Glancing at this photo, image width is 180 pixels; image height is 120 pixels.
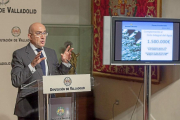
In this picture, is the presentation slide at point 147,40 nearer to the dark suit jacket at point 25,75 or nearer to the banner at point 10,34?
the dark suit jacket at point 25,75

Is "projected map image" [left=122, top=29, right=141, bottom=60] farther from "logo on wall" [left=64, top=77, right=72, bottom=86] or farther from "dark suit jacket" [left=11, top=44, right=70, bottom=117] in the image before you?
"logo on wall" [left=64, top=77, right=72, bottom=86]

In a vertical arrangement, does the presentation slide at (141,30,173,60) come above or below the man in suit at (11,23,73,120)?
above

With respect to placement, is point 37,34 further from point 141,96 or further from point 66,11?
point 66,11

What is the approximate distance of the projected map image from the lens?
303cm

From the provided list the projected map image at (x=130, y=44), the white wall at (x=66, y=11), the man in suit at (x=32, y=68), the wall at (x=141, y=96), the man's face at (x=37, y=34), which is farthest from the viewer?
the white wall at (x=66, y=11)

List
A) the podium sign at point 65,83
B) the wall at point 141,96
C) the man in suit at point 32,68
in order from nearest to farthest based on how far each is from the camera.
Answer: the podium sign at point 65,83
the man in suit at point 32,68
the wall at point 141,96

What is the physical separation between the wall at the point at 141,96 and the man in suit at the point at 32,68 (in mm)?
1603

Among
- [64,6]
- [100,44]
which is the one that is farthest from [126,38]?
[64,6]

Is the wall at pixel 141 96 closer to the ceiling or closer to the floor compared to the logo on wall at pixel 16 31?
closer to the floor

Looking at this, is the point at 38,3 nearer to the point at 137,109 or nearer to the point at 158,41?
the point at 158,41

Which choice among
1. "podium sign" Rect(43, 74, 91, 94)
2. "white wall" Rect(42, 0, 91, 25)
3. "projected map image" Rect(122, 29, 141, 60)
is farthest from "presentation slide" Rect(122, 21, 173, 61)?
"white wall" Rect(42, 0, 91, 25)

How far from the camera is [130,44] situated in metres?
3.05

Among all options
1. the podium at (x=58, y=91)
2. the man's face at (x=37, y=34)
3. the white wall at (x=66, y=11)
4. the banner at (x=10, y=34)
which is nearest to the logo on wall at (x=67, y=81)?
the podium at (x=58, y=91)

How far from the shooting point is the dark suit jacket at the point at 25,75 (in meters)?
2.44
